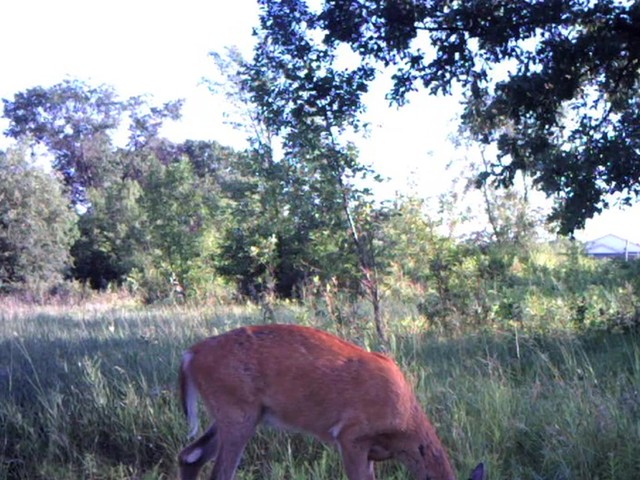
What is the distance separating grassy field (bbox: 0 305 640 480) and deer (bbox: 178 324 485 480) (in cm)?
54

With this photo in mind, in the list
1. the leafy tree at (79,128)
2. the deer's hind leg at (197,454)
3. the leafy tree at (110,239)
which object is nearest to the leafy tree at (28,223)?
the leafy tree at (110,239)

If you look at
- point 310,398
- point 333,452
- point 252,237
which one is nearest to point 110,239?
point 252,237

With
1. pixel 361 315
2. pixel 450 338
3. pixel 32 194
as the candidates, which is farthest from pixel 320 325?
pixel 32 194

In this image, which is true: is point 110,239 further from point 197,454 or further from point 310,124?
point 197,454

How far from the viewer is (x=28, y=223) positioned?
33.7m

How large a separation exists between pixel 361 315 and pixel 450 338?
3.58 feet

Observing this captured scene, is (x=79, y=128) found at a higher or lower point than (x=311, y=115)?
higher

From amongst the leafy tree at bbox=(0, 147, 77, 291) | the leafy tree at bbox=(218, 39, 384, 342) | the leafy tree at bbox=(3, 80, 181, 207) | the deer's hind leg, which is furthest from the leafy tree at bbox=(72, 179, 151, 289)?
the deer's hind leg

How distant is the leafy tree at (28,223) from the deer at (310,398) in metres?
30.5

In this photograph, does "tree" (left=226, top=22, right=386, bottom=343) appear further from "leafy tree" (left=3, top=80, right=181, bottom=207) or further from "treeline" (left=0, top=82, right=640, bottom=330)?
"leafy tree" (left=3, top=80, right=181, bottom=207)

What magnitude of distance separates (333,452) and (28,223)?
31512mm

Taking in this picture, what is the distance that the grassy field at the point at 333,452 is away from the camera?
496 centimetres

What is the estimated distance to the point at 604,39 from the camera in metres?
9.10

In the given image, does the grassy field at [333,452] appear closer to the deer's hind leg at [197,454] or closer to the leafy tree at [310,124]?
the deer's hind leg at [197,454]
